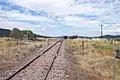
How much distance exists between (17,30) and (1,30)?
59127 mm

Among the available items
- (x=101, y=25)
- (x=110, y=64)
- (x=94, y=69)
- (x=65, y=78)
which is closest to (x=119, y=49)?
(x=65, y=78)

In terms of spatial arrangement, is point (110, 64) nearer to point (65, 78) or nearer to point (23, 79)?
point (65, 78)

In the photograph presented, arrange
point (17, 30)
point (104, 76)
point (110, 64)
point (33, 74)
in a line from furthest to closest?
point (17, 30) < point (110, 64) < point (104, 76) < point (33, 74)

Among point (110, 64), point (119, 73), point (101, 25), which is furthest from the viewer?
point (101, 25)

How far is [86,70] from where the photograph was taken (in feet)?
53.6

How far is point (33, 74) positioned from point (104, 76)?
3910 millimetres

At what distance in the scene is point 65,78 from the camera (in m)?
12.4

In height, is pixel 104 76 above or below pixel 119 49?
below

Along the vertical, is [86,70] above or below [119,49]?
below

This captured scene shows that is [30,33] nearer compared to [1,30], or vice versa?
[30,33]

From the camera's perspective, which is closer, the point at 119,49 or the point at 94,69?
the point at 119,49

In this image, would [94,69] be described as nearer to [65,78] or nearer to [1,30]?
[65,78]

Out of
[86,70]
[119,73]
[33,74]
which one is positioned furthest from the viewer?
[86,70]

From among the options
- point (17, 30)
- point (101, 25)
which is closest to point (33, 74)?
point (101, 25)
